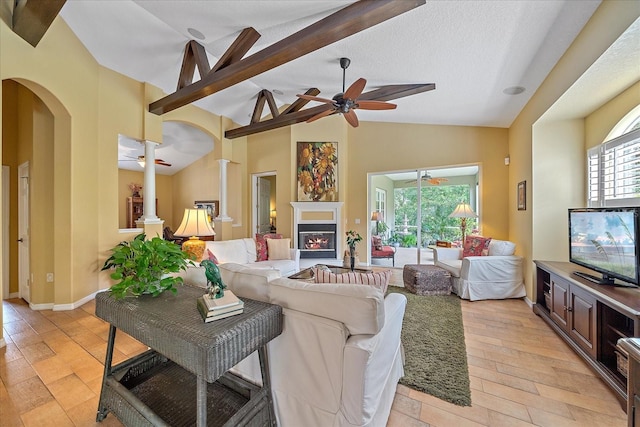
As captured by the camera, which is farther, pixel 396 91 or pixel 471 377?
pixel 396 91

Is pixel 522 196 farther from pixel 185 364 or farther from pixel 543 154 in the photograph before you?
pixel 185 364

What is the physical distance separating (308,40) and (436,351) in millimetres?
3060

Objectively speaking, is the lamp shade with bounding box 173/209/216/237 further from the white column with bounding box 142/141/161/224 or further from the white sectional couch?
the white column with bounding box 142/141/161/224

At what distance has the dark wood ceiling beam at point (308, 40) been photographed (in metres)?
2.03

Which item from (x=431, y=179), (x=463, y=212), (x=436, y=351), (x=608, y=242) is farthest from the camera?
(x=431, y=179)

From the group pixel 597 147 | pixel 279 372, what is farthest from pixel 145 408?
pixel 597 147

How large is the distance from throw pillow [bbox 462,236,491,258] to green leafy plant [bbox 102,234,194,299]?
166 inches

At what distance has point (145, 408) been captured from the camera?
1316mm

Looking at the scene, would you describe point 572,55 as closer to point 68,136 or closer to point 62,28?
point 62,28

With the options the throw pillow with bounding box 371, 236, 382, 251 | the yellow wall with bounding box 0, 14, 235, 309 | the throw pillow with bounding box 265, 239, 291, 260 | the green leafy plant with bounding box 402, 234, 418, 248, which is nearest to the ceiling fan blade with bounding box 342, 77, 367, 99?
the throw pillow with bounding box 265, 239, 291, 260

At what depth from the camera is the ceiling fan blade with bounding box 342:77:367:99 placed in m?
2.78

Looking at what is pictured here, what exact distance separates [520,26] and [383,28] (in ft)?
3.87

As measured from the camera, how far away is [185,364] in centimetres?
109

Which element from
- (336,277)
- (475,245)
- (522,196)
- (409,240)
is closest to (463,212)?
(475,245)
